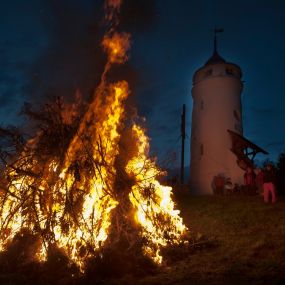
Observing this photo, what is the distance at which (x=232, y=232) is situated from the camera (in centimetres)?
1049

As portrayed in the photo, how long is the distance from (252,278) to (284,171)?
1804cm

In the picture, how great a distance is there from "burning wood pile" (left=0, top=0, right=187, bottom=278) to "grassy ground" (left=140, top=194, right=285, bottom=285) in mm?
853

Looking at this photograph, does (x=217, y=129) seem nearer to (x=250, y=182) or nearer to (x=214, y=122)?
(x=214, y=122)

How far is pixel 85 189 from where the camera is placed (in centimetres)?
816

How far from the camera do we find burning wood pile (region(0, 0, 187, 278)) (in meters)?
7.62

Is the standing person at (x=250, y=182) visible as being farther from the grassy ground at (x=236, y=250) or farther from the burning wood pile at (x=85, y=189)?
the burning wood pile at (x=85, y=189)

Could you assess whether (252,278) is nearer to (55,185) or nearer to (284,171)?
(55,185)

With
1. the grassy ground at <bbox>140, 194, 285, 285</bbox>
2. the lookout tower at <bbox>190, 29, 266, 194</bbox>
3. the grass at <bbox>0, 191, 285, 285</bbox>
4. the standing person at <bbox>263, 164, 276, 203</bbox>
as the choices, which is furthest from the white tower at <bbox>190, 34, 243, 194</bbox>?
the grass at <bbox>0, 191, 285, 285</bbox>

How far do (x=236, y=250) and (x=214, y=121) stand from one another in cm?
1935

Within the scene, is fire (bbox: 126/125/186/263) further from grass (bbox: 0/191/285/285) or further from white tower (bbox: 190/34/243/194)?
white tower (bbox: 190/34/243/194)

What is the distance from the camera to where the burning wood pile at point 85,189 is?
762cm

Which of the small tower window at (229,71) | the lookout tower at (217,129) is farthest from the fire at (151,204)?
the small tower window at (229,71)

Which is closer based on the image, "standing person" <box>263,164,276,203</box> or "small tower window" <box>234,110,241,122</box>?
"standing person" <box>263,164,276,203</box>

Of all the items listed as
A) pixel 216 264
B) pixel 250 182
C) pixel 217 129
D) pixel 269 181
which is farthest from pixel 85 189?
pixel 217 129
